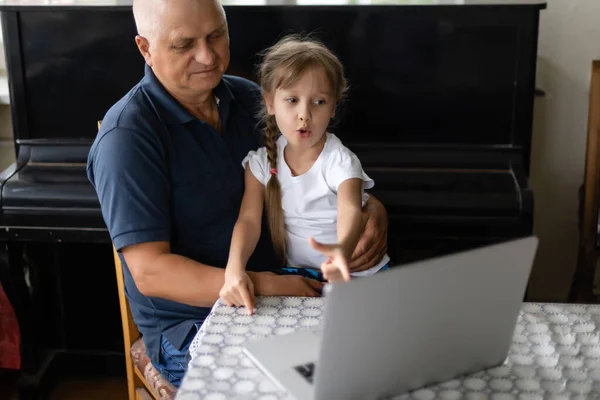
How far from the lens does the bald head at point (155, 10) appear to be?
1.62m

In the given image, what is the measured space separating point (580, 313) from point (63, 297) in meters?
1.83

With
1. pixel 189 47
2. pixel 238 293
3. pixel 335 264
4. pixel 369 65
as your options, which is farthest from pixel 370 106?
pixel 335 264

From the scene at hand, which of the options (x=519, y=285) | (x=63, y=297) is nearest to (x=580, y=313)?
(x=519, y=285)

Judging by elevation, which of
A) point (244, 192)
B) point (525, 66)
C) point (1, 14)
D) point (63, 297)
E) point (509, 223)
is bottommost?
point (63, 297)

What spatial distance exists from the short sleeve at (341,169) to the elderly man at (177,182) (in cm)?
17

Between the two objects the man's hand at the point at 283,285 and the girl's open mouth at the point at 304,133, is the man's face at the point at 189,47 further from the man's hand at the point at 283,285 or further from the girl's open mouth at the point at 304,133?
the man's hand at the point at 283,285

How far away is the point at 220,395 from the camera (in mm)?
1060

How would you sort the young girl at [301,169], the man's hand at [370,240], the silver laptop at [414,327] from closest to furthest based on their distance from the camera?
the silver laptop at [414,327], the young girl at [301,169], the man's hand at [370,240]

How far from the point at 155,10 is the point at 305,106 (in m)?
0.38

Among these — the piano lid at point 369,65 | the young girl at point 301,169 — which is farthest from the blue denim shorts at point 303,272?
the piano lid at point 369,65

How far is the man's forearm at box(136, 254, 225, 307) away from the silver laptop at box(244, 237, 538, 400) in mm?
433

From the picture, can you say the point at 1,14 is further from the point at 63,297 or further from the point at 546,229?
the point at 546,229

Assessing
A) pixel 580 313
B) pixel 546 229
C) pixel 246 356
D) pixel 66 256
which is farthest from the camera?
pixel 546 229

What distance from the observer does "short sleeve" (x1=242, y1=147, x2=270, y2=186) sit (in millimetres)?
1718
